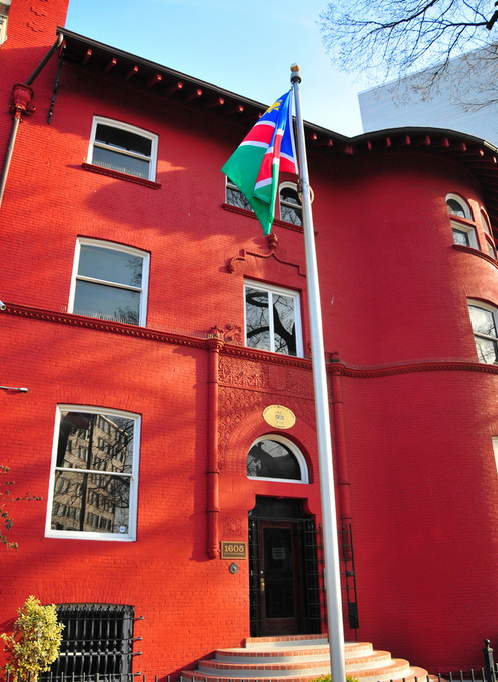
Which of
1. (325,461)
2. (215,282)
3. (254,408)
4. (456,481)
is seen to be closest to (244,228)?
(215,282)

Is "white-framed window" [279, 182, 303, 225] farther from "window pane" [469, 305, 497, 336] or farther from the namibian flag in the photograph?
the namibian flag

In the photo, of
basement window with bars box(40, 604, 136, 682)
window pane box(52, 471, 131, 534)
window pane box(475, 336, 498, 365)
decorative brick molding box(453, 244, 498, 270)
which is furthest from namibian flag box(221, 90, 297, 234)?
window pane box(475, 336, 498, 365)

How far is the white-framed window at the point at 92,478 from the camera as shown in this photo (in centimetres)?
1010

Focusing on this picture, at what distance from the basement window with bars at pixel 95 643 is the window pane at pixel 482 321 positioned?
412 inches

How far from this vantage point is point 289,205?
15688mm

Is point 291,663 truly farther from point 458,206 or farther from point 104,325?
point 458,206

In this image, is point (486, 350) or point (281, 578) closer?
point (281, 578)

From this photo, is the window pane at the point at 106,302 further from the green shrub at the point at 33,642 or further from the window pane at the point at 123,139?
the green shrub at the point at 33,642

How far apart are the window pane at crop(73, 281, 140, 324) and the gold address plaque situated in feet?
15.3

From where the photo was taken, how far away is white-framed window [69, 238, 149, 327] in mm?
11797

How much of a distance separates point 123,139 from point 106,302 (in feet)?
13.7

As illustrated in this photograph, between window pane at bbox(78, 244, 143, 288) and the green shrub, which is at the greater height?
window pane at bbox(78, 244, 143, 288)

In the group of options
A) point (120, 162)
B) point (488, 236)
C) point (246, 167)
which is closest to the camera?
point (246, 167)

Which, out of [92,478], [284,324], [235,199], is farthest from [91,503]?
[235,199]
